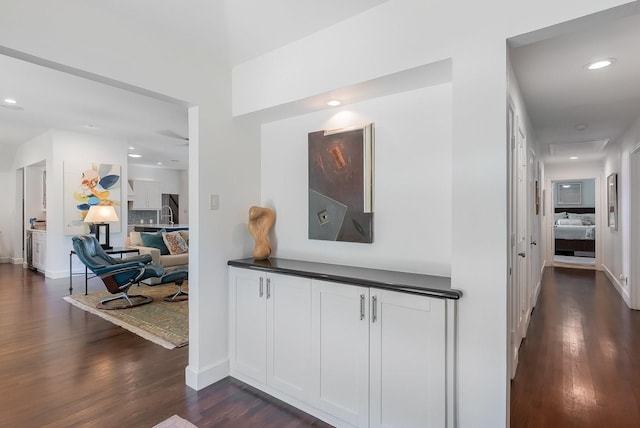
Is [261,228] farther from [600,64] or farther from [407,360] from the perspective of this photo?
[600,64]

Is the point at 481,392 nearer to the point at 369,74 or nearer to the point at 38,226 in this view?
the point at 369,74

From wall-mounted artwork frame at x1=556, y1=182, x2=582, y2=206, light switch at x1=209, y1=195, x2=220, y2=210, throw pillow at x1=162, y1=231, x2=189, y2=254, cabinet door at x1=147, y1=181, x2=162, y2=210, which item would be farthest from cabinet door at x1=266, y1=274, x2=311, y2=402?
wall-mounted artwork frame at x1=556, y1=182, x2=582, y2=206

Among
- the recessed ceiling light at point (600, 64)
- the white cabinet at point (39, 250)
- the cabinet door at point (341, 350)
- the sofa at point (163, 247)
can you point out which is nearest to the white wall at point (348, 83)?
the cabinet door at point (341, 350)

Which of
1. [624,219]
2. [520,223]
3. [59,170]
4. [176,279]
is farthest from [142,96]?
[624,219]

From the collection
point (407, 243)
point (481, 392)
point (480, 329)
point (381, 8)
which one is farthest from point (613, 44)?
point (481, 392)

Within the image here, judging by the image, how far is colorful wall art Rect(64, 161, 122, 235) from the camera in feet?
19.9

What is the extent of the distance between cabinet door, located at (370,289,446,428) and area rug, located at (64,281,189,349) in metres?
2.12

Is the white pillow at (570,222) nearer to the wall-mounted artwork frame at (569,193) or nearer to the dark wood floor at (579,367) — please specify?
the wall-mounted artwork frame at (569,193)

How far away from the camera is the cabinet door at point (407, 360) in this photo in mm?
1700

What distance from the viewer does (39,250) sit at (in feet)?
21.4

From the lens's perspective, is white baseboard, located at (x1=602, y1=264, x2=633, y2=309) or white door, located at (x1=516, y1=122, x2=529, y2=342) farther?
white baseboard, located at (x1=602, y1=264, x2=633, y2=309)

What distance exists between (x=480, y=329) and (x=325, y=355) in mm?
924

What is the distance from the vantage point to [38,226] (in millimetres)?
6715

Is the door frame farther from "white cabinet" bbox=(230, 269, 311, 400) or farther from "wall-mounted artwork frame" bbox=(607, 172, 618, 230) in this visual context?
"white cabinet" bbox=(230, 269, 311, 400)
